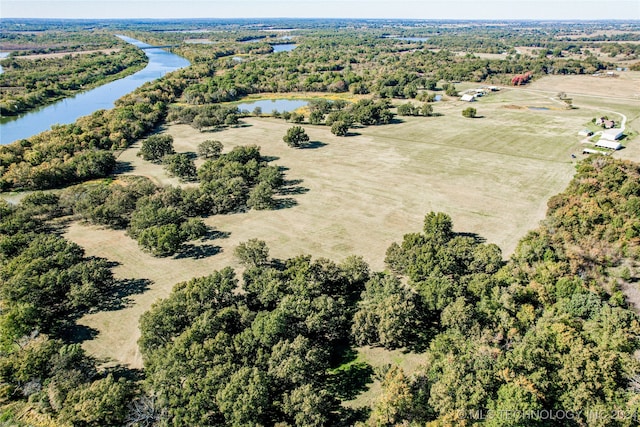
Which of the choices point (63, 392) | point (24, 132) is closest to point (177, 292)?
point (63, 392)

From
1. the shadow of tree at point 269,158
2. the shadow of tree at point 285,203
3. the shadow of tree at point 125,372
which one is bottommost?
the shadow of tree at point 125,372

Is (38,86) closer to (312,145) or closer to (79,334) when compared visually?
(312,145)

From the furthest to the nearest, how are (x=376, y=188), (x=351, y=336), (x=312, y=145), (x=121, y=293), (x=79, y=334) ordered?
1. (x=312, y=145)
2. (x=376, y=188)
3. (x=121, y=293)
4. (x=79, y=334)
5. (x=351, y=336)

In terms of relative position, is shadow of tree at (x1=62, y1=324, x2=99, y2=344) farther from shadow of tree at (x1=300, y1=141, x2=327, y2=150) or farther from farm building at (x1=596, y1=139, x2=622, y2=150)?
farm building at (x1=596, y1=139, x2=622, y2=150)

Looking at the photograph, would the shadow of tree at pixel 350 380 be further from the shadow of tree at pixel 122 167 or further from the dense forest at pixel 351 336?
the shadow of tree at pixel 122 167

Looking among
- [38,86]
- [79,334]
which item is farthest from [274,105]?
[79,334]

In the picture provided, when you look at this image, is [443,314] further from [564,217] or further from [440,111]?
[440,111]

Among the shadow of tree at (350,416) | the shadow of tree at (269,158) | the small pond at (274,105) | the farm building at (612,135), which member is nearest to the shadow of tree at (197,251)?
the shadow of tree at (350,416)
